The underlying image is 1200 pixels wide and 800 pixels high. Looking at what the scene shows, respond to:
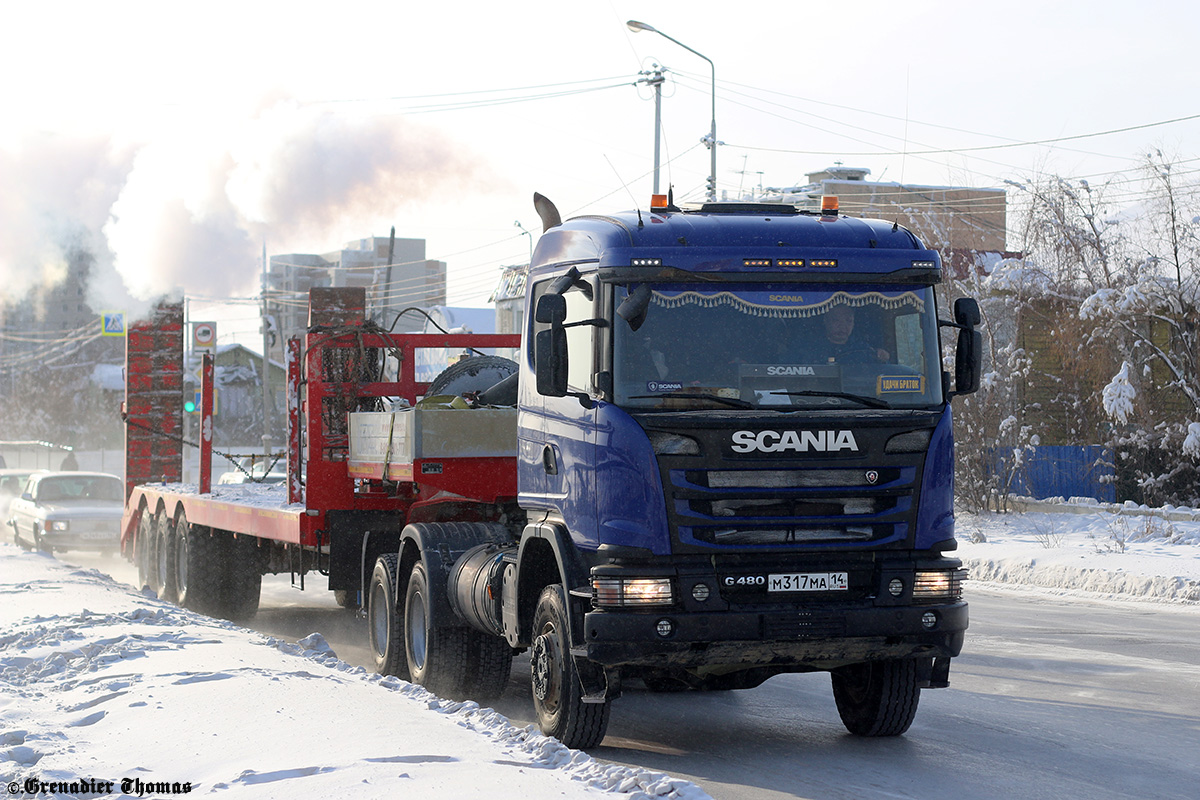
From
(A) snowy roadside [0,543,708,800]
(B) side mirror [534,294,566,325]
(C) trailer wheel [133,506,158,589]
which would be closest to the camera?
(A) snowy roadside [0,543,708,800]

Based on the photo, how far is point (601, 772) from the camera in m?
6.14

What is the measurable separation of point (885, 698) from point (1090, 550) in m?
12.4

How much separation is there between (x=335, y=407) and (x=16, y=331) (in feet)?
331

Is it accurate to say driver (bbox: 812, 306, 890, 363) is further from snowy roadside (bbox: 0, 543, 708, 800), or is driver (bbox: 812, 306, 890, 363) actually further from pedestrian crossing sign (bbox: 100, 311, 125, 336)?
pedestrian crossing sign (bbox: 100, 311, 125, 336)

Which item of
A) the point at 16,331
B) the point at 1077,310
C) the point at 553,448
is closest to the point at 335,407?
the point at 553,448

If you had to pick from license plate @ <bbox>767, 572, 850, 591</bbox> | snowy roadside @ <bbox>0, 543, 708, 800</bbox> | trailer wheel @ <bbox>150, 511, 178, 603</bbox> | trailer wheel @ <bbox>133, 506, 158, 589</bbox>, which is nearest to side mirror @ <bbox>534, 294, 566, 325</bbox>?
license plate @ <bbox>767, 572, 850, 591</bbox>

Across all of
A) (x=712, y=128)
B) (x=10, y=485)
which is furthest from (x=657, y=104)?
(x=10, y=485)

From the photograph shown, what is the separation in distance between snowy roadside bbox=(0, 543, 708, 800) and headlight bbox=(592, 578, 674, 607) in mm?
801

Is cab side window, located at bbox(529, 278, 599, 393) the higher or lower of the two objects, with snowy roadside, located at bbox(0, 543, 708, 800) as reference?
higher

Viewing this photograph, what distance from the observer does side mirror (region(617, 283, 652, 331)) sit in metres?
7.18

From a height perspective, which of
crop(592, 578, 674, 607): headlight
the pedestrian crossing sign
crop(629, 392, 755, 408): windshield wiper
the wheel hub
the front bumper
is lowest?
Result: the wheel hub

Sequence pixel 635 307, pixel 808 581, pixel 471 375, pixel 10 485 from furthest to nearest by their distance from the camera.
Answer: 1. pixel 10 485
2. pixel 471 375
3. pixel 635 307
4. pixel 808 581

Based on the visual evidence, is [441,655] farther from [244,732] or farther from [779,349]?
[779,349]

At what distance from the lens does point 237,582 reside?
1486cm
